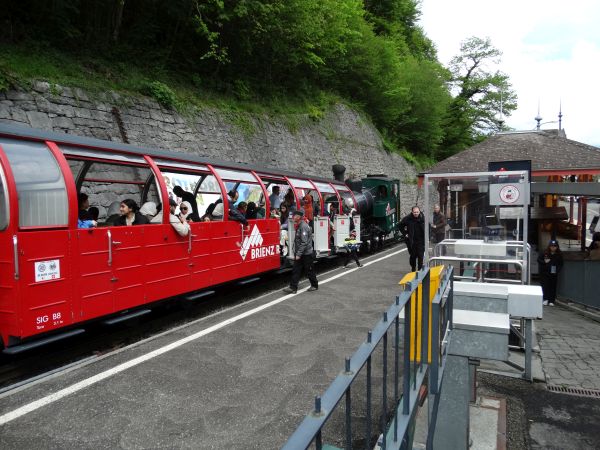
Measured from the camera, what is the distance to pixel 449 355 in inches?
150

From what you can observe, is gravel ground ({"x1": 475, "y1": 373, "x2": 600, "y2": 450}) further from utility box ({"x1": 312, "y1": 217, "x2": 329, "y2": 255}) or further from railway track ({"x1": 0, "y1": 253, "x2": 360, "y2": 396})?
utility box ({"x1": 312, "y1": 217, "x2": 329, "y2": 255})

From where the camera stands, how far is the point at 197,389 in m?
4.56

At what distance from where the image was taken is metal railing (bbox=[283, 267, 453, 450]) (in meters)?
1.34

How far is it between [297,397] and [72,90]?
10.2 meters

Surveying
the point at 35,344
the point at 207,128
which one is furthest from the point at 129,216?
the point at 207,128

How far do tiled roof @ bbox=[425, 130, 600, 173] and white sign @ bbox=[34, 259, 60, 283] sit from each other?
12.7m

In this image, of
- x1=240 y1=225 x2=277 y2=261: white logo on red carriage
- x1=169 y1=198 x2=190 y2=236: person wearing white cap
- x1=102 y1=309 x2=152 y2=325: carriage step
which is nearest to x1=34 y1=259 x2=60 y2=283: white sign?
x1=102 y1=309 x2=152 y2=325: carriage step

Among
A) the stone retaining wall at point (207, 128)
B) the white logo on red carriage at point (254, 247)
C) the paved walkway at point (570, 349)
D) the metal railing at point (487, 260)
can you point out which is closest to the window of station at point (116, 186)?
the stone retaining wall at point (207, 128)

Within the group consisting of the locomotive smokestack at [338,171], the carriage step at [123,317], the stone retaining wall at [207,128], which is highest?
the stone retaining wall at [207,128]

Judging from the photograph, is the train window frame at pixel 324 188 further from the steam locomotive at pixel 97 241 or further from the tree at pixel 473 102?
the tree at pixel 473 102

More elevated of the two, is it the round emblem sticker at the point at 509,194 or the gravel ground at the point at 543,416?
the round emblem sticker at the point at 509,194

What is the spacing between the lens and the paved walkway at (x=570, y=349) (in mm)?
5921

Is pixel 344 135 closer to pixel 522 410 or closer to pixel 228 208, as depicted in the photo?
pixel 228 208

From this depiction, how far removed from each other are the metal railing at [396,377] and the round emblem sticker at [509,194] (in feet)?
11.0
